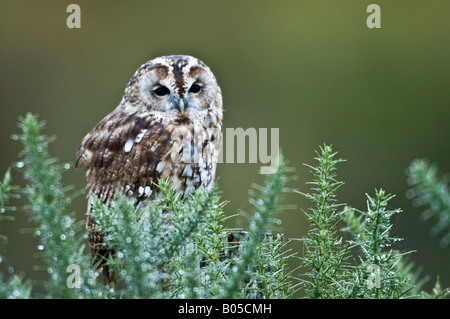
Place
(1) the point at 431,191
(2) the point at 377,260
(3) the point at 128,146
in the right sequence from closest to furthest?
(1) the point at 431,191
(2) the point at 377,260
(3) the point at 128,146

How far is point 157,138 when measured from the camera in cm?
317

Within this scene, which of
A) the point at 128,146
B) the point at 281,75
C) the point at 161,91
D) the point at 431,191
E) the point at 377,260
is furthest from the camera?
the point at 281,75

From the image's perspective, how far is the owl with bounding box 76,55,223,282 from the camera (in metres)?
3.06

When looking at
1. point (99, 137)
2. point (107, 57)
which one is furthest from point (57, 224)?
point (107, 57)

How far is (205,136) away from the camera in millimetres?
3295

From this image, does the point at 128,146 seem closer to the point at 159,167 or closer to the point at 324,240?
the point at 159,167

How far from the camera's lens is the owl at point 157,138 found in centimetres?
306

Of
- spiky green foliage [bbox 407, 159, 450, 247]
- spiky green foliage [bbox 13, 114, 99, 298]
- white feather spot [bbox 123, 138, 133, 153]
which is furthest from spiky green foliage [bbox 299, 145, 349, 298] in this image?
white feather spot [bbox 123, 138, 133, 153]

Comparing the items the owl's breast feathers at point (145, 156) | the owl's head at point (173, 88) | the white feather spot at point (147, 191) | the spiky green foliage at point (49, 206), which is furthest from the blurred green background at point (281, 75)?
the spiky green foliage at point (49, 206)

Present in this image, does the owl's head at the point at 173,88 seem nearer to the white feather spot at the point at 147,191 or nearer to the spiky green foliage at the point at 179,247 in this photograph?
the white feather spot at the point at 147,191

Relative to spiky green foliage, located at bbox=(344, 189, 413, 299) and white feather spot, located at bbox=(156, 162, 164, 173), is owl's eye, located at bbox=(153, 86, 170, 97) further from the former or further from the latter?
spiky green foliage, located at bbox=(344, 189, 413, 299)

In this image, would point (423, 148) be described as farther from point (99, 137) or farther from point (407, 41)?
point (99, 137)

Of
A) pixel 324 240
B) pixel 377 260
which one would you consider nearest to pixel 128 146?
pixel 324 240

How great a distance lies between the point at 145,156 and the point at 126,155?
0.09 metres
